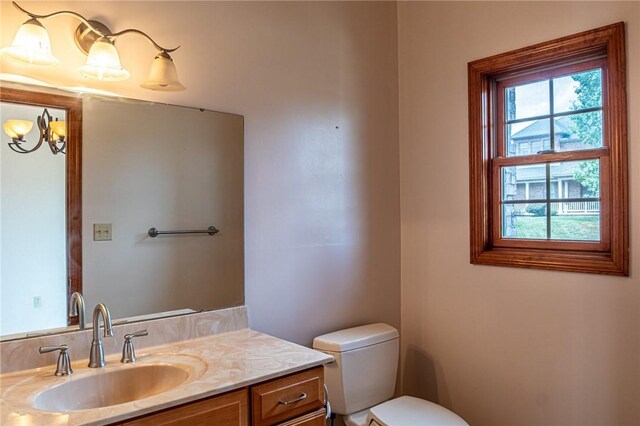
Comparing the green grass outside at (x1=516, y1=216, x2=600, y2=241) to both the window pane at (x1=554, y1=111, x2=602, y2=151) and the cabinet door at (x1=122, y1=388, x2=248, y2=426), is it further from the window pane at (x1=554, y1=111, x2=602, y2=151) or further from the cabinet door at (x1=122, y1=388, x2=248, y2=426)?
the cabinet door at (x1=122, y1=388, x2=248, y2=426)

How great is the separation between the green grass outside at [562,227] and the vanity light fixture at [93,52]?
1.70 meters

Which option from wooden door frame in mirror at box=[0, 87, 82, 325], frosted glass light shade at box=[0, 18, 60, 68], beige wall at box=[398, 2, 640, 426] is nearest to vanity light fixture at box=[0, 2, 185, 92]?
frosted glass light shade at box=[0, 18, 60, 68]

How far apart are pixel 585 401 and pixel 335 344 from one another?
1089mm

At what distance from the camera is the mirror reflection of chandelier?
4.39 feet

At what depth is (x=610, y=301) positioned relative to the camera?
5.86ft

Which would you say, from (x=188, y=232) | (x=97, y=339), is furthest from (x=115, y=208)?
(x=97, y=339)

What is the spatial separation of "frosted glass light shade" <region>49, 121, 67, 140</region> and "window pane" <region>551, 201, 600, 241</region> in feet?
6.69

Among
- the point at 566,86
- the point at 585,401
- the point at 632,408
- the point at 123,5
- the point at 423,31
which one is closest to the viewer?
the point at 123,5

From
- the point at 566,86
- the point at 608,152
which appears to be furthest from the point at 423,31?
the point at 608,152

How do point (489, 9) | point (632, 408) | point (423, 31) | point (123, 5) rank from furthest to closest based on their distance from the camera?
point (423, 31), point (489, 9), point (632, 408), point (123, 5)

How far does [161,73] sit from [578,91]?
5.86 feet

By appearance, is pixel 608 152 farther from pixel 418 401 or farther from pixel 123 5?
pixel 123 5

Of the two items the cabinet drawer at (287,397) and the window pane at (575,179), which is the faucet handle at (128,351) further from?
the window pane at (575,179)

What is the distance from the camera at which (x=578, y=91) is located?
1.96 metres
